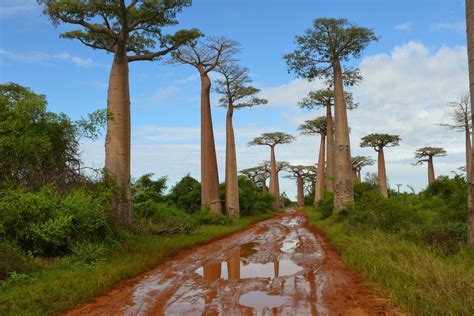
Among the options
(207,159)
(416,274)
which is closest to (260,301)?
(416,274)

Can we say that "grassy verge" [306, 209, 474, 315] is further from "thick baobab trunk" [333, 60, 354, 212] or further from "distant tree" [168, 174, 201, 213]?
"distant tree" [168, 174, 201, 213]

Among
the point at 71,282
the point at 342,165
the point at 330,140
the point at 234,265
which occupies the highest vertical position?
the point at 330,140

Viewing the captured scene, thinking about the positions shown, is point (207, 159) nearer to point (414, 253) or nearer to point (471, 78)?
point (471, 78)

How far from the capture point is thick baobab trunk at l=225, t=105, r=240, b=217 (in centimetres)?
2058

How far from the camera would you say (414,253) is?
224 inches

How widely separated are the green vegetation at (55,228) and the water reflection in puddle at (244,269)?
1.00m

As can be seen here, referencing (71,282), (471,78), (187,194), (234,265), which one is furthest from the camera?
(187,194)

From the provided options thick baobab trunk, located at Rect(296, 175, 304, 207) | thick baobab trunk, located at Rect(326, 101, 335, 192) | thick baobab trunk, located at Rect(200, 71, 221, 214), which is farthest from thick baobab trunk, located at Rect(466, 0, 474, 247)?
thick baobab trunk, located at Rect(296, 175, 304, 207)

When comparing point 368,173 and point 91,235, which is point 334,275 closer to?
point 91,235

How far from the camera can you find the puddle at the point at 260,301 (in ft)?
13.5

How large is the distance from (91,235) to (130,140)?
391 cm

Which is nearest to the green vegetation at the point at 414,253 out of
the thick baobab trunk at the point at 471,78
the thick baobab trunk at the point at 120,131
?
the thick baobab trunk at the point at 471,78

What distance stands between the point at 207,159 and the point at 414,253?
13386 millimetres

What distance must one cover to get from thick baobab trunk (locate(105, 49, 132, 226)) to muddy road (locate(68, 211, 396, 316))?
10.6ft
